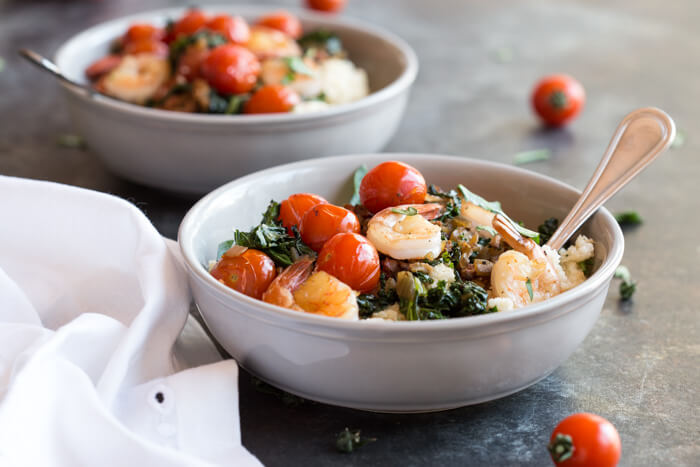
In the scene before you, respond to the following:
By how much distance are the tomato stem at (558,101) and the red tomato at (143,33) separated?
3.55 ft

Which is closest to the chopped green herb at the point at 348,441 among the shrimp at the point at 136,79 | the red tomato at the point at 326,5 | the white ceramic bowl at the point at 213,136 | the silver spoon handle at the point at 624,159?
the silver spoon handle at the point at 624,159

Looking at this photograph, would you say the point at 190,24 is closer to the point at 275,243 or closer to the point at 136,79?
the point at 136,79

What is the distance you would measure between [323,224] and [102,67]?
111cm

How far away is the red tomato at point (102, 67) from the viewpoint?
2006mm

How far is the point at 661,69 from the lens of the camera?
2680 millimetres

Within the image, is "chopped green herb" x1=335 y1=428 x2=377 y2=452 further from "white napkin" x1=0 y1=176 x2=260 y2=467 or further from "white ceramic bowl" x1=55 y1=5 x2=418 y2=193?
"white ceramic bowl" x1=55 y1=5 x2=418 y2=193

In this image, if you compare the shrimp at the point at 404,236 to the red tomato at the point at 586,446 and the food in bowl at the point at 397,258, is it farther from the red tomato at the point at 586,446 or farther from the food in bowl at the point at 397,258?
the red tomato at the point at 586,446

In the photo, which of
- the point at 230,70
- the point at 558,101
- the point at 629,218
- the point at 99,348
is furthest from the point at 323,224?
the point at 558,101

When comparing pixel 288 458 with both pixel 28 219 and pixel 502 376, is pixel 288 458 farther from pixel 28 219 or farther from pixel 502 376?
pixel 28 219

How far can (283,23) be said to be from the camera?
2.16 metres

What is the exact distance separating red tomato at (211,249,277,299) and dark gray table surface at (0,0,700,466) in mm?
149

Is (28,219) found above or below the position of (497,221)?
below

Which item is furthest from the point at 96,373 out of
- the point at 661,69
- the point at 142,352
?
the point at 661,69

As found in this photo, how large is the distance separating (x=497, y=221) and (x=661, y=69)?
179 cm
